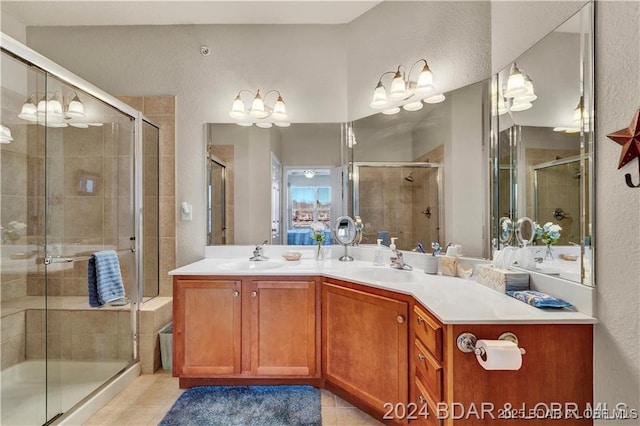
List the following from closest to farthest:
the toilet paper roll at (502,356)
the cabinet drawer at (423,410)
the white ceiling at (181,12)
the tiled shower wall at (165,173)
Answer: the toilet paper roll at (502,356)
the cabinet drawer at (423,410)
the white ceiling at (181,12)
the tiled shower wall at (165,173)

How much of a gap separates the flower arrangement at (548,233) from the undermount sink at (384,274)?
72cm

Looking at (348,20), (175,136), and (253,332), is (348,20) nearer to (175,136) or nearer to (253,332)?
(175,136)

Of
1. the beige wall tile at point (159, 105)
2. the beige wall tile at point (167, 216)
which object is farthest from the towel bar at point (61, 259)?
the beige wall tile at point (159, 105)

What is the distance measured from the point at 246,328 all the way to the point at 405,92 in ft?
6.48

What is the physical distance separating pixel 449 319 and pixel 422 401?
0.53 metres

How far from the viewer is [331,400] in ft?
6.19

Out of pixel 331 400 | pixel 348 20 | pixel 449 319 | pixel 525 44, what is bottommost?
pixel 331 400

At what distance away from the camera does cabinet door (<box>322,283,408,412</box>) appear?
1.53 metres

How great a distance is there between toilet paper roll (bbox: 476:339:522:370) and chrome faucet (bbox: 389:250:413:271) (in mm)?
983

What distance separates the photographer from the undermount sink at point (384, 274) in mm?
1908

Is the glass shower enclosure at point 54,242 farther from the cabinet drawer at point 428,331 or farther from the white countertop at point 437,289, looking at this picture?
the cabinet drawer at point 428,331

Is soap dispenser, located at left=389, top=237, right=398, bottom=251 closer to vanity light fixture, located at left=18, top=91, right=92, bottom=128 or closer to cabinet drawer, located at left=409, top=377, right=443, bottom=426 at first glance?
cabinet drawer, located at left=409, top=377, right=443, bottom=426

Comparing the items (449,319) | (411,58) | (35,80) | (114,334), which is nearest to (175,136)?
(35,80)

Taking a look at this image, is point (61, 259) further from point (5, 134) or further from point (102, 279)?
point (5, 134)
